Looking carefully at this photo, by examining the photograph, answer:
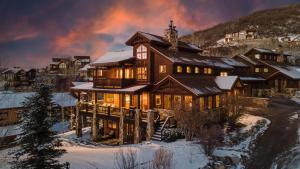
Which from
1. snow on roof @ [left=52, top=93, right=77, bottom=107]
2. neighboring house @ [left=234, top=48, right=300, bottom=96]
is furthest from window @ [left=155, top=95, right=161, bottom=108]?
snow on roof @ [left=52, top=93, right=77, bottom=107]

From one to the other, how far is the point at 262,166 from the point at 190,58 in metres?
20.2

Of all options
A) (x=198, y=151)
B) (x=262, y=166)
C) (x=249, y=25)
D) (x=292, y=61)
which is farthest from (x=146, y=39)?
(x=249, y=25)

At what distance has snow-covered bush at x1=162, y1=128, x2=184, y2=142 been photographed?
26.2m

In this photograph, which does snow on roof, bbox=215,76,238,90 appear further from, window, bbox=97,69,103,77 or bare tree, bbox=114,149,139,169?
bare tree, bbox=114,149,139,169

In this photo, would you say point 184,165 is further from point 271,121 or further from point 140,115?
point 271,121

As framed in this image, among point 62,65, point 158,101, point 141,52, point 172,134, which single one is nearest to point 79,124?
point 158,101

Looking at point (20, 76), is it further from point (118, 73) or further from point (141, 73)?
point (141, 73)

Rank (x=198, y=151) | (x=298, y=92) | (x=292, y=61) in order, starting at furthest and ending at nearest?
(x=292, y=61), (x=298, y=92), (x=198, y=151)

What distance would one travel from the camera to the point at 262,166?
21.4 metres

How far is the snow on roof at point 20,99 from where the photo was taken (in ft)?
153

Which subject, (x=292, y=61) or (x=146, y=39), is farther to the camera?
(x=292, y=61)

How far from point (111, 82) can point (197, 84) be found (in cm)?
1186

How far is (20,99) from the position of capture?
50.4m

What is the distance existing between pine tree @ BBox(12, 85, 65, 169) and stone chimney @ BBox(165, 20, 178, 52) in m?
27.3
